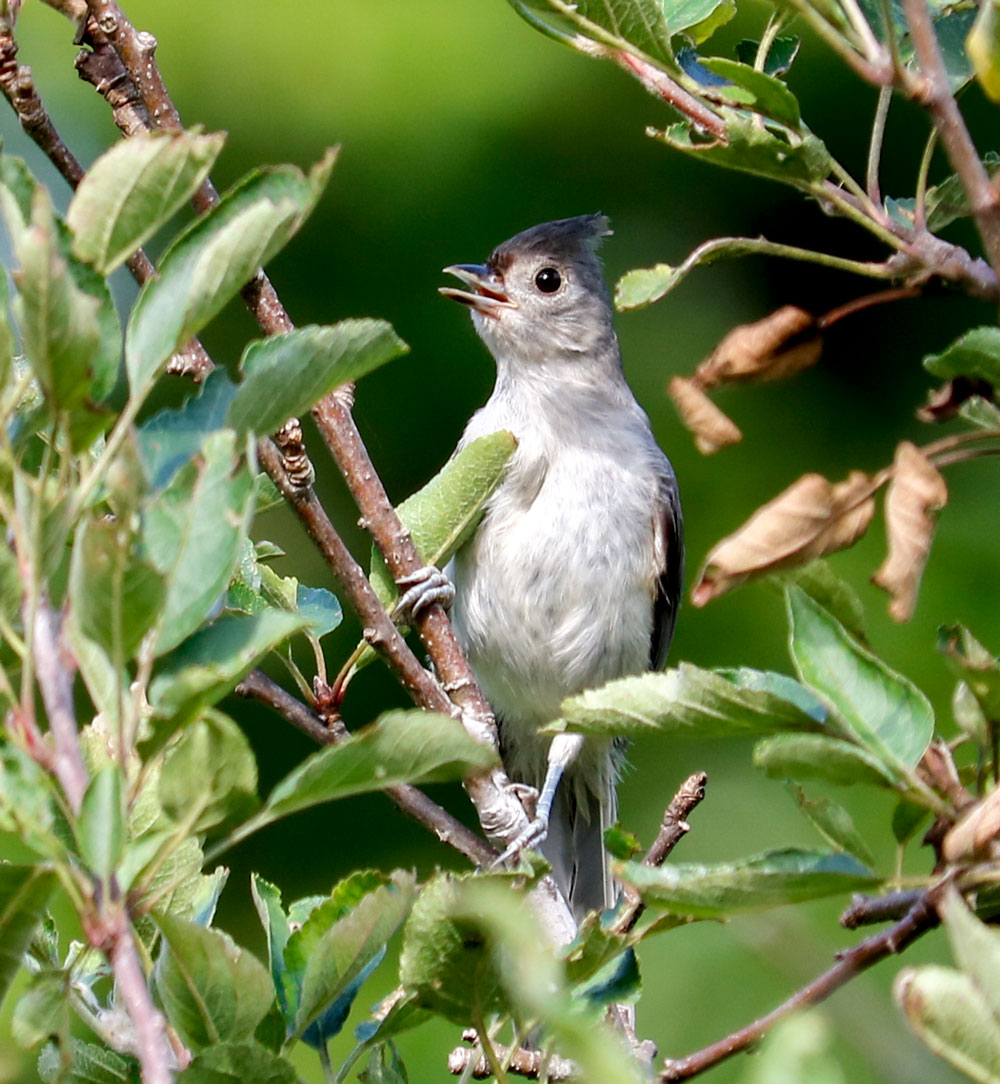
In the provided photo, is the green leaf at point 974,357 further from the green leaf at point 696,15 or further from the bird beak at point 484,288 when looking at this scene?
the bird beak at point 484,288

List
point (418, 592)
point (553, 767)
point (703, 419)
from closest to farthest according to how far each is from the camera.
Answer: point (703, 419), point (418, 592), point (553, 767)

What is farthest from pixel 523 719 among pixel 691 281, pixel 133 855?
pixel 133 855

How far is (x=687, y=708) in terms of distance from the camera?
101 cm

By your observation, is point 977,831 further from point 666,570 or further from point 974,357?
point 666,570

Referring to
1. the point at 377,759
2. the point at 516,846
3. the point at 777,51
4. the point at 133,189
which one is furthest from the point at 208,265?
the point at 516,846

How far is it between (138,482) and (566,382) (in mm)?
3031

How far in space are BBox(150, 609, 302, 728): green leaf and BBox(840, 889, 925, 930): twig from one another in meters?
0.47

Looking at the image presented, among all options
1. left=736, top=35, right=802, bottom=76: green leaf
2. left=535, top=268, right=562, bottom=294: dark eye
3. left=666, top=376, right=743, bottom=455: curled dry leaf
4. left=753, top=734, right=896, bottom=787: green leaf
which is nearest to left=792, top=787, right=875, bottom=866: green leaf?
left=753, top=734, right=896, bottom=787: green leaf

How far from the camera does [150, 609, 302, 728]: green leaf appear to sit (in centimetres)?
89

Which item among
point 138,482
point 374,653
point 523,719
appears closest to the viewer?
point 138,482

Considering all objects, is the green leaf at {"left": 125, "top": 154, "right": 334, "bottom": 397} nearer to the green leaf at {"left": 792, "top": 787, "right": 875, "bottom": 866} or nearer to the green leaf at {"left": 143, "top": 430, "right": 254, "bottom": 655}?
the green leaf at {"left": 143, "top": 430, "right": 254, "bottom": 655}

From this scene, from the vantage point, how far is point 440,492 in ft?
6.59

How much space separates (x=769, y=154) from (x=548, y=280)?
2.98 m

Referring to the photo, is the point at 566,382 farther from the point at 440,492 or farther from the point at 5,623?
the point at 5,623
